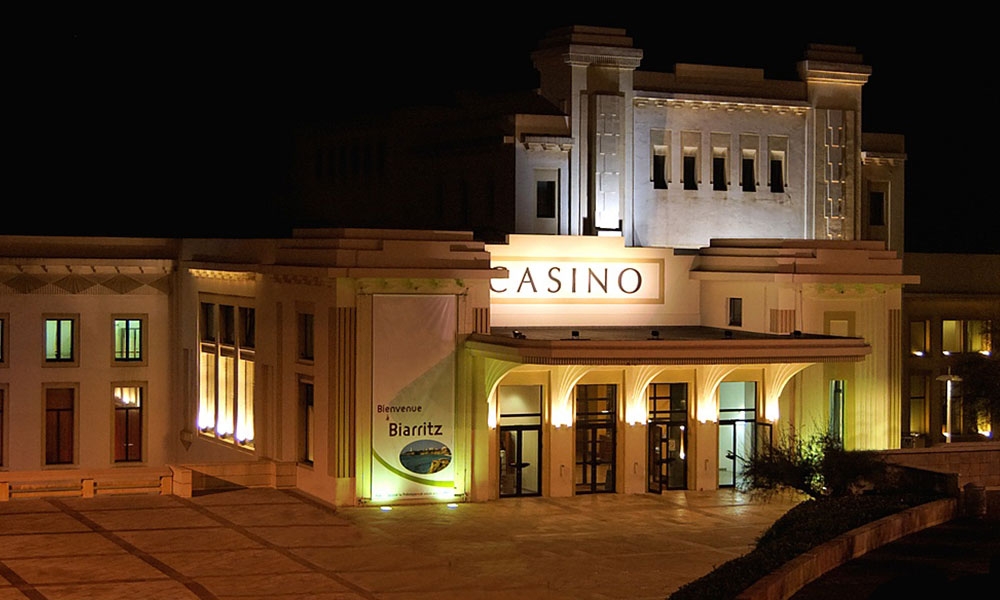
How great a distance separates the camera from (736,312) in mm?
48156

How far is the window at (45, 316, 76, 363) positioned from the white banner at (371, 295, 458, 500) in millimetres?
15878

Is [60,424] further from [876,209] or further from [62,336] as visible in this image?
[876,209]

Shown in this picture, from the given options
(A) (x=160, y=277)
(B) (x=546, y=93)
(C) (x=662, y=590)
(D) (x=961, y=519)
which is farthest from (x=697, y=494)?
(A) (x=160, y=277)

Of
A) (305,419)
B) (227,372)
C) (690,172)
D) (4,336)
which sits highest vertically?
(690,172)

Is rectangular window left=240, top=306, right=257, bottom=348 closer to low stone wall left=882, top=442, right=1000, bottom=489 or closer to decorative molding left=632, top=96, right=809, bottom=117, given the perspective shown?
decorative molding left=632, top=96, right=809, bottom=117

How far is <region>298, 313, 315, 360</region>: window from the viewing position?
43.6 metres

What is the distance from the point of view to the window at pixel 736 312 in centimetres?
4797

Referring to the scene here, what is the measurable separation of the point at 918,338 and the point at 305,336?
26040mm

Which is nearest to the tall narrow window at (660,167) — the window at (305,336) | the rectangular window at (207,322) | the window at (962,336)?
the window at (962,336)

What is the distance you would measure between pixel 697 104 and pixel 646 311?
387 inches

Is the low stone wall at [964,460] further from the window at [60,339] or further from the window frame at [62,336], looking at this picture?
the window at [60,339]

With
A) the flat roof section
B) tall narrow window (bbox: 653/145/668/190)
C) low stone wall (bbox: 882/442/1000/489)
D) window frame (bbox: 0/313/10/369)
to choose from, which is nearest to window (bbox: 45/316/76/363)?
window frame (bbox: 0/313/10/369)

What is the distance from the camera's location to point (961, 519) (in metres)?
34.8

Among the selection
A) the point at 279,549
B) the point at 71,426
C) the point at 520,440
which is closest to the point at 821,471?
the point at 520,440
